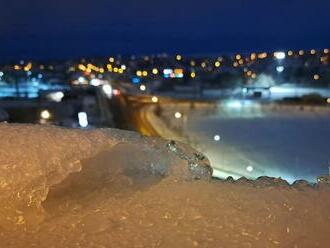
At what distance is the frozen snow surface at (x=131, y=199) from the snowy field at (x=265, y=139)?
9733mm

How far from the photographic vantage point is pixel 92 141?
442cm

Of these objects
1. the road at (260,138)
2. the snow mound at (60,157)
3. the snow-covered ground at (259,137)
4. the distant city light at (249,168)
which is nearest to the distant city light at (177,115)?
the snow-covered ground at (259,137)

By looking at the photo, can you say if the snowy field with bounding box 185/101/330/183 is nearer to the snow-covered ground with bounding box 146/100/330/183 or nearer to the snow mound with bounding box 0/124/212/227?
the snow-covered ground with bounding box 146/100/330/183

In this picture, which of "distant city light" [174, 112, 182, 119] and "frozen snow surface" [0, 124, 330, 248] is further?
"distant city light" [174, 112, 182, 119]

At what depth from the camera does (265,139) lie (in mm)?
23656

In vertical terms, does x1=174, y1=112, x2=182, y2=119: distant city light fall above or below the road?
above

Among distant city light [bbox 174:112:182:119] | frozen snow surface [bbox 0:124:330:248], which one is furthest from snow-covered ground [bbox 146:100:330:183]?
frozen snow surface [bbox 0:124:330:248]

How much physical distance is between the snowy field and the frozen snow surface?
9733mm

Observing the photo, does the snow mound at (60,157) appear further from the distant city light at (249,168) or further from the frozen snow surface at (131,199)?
the distant city light at (249,168)

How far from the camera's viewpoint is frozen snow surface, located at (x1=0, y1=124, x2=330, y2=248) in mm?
3361

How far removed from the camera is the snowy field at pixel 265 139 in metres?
17.2

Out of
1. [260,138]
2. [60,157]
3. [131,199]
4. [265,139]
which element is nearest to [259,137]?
[260,138]

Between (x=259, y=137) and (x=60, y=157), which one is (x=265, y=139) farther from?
(x=60, y=157)

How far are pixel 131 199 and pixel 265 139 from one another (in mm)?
20361
